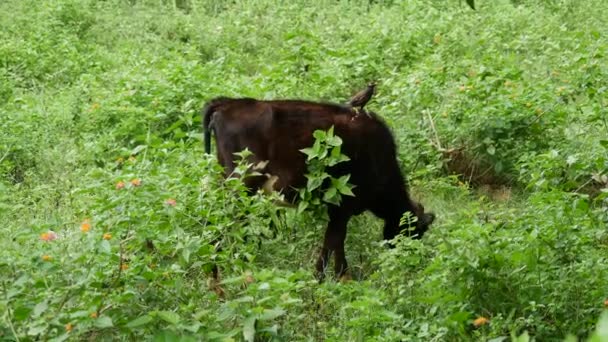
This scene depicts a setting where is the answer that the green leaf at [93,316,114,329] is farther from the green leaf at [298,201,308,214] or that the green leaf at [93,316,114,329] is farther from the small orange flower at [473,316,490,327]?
the green leaf at [298,201,308,214]

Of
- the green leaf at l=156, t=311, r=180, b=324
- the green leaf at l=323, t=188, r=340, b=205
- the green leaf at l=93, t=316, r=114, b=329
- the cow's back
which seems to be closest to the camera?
the green leaf at l=93, t=316, r=114, b=329

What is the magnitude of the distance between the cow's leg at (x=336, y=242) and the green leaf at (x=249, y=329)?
1.79 meters

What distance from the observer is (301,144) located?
647 cm

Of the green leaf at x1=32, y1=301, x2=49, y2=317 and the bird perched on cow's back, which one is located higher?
the bird perched on cow's back

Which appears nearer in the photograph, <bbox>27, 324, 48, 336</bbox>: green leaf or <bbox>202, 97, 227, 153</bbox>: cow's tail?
<bbox>27, 324, 48, 336</bbox>: green leaf

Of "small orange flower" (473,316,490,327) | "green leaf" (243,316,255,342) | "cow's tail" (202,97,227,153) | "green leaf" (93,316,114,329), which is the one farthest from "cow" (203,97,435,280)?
"green leaf" (93,316,114,329)

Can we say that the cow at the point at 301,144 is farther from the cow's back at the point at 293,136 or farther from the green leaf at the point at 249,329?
the green leaf at the point at 249,329

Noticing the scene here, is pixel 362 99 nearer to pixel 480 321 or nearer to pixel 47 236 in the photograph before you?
pixel 480 321

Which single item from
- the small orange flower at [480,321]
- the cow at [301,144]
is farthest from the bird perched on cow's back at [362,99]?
the small orange flower at [480,321]

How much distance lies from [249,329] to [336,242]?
199cm

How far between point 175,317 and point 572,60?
197 inches

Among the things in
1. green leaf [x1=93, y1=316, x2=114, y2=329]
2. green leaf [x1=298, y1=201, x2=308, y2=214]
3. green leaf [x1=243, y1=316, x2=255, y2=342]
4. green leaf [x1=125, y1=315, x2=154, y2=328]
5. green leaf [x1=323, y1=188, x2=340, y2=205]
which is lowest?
green leaf [x1=298, y1=201, x2=308, y2=214]

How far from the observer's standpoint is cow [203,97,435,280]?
255 inches

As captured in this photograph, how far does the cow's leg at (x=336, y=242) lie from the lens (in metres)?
6.49
